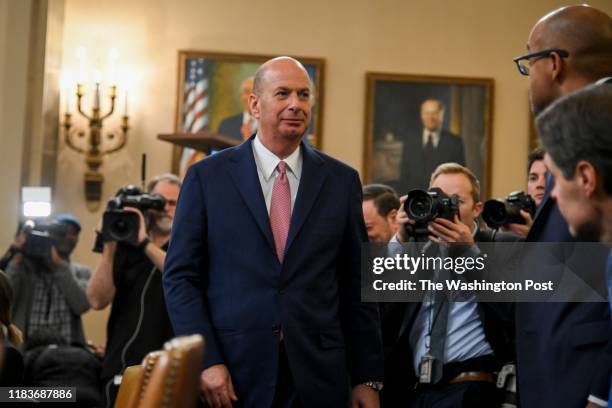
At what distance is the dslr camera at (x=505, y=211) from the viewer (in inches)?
151

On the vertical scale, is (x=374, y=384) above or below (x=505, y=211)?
below

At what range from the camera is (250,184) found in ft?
11.0

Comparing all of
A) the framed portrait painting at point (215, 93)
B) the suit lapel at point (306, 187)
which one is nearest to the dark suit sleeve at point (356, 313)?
the suit lapel at point (306, 187)

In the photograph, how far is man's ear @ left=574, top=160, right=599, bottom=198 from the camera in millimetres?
1921

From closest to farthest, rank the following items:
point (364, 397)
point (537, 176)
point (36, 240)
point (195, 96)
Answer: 1. point (364, 397)
2. point (537, 176)
3. point (36, 240)
4. point (195, 96)

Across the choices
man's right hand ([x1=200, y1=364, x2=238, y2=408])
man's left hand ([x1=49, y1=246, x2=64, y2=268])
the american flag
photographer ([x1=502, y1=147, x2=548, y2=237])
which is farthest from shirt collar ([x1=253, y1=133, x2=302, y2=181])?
the american flag

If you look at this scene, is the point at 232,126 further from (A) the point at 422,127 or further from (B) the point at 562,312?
(B) the point at 562,312

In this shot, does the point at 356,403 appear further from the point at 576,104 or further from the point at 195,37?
the point at 195,37

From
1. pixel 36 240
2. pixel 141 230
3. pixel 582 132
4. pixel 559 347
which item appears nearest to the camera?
pixel 582 132

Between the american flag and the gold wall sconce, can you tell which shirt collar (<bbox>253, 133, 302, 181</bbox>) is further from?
the american flag

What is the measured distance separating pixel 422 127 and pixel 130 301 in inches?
192

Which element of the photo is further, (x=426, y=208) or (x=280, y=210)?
(x=426, y=208)

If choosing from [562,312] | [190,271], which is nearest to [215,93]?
[190,271]

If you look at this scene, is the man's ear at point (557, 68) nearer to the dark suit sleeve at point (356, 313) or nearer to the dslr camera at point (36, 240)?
the dark suit sleeve at point (356, 313)
